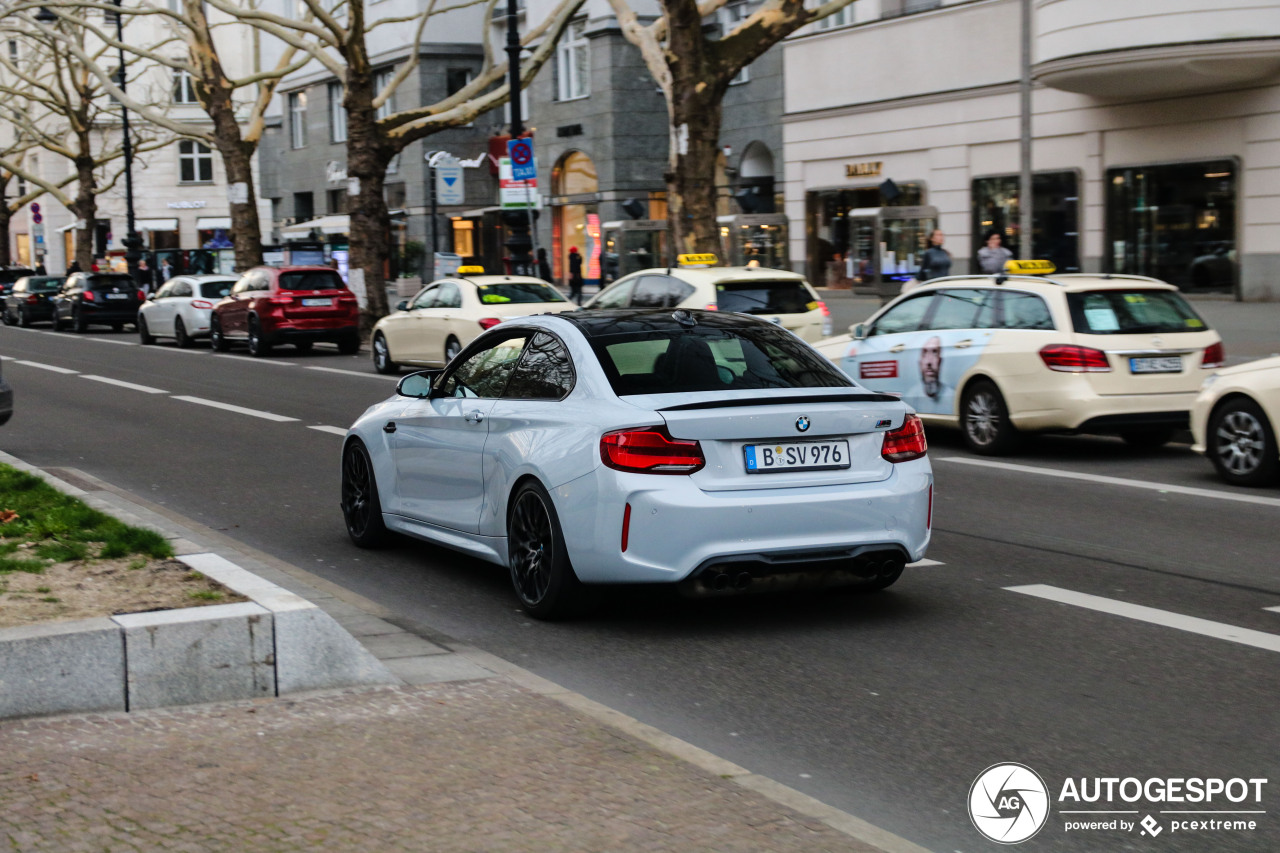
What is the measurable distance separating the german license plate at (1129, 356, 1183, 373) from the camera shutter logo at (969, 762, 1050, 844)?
8.40 m

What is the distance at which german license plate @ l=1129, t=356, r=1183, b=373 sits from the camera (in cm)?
1284

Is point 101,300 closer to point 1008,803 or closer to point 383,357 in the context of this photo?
point 383,357

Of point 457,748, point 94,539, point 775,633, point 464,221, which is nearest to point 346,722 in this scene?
point 457,748

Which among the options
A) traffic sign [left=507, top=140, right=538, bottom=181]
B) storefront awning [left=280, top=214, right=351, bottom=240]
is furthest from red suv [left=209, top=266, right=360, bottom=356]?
storefront awning [left=280, top=214, right=351, bottom=240]

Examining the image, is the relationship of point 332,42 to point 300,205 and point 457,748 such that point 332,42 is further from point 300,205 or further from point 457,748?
point 300,205

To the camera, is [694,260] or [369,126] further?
[369,126]

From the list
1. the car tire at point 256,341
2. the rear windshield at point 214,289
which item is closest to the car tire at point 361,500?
the car tire at point 256,341

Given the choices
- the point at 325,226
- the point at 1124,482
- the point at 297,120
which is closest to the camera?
the point at 1124,482

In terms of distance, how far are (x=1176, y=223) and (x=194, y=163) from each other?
221ft

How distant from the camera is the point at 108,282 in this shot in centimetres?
3941

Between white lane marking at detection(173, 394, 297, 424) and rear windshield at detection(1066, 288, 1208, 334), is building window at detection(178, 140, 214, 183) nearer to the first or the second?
white lane marking at detection(173, 394, 297, 424)

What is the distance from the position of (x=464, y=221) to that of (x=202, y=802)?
176ft

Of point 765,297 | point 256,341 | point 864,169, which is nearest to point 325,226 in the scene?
point 864,169

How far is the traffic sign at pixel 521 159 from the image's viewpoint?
2780cm
